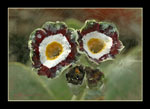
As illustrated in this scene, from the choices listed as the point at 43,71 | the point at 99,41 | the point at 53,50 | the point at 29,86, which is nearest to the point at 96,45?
the point at 99,41

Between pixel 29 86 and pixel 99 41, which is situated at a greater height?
pixel 99 41

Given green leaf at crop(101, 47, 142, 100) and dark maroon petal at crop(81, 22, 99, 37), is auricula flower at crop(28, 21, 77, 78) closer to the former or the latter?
dark maroon petal at crop(81, 22, 99, 37)

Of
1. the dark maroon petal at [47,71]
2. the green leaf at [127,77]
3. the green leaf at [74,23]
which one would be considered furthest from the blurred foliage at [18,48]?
the green leaf at [127,77]

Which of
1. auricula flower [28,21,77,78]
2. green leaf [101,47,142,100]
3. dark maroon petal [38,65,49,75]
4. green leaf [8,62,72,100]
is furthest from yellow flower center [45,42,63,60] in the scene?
green leaf [101,47,142,100]

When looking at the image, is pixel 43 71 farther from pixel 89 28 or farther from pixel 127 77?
pixel 127 77

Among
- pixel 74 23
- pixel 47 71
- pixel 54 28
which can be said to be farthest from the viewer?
pixel 74 23

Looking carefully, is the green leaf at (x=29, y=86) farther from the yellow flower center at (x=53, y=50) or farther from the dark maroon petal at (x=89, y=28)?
the dark maroon petal at (x=89, y=28)
